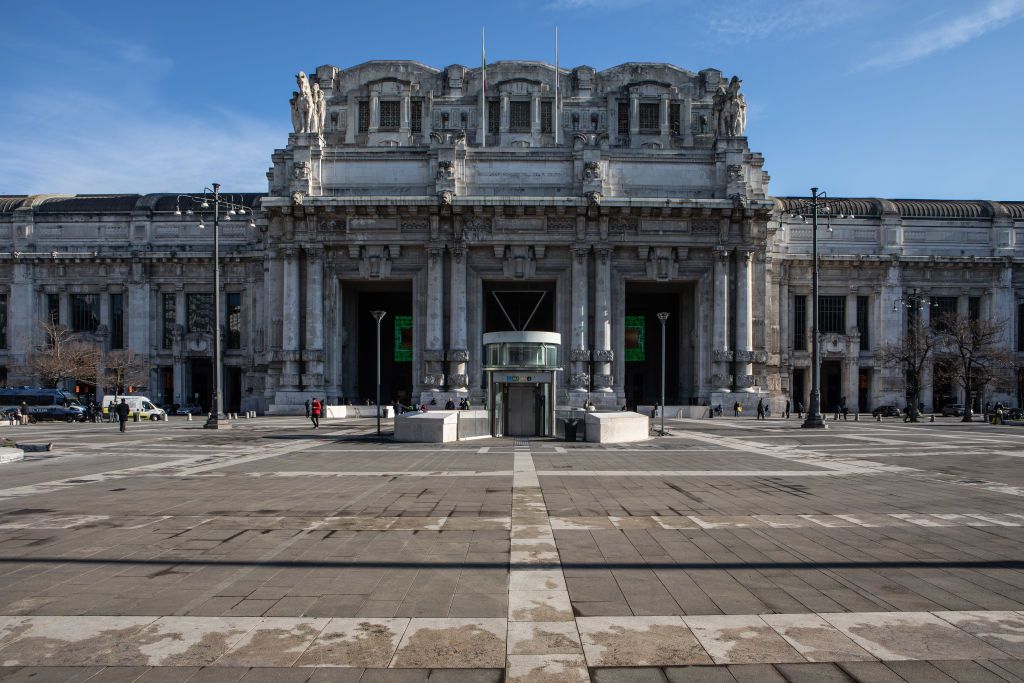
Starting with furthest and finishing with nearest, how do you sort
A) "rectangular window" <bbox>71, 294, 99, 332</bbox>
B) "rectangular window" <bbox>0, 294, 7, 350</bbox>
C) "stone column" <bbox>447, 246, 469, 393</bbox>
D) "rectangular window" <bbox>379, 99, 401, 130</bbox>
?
"rectangular window" <bbox>71, 294, 99, 332</bbox> → "rectangular window" <bbox>0, 294, 7, 350</bbox> → "rectangular window" <bbox>379, 99, 401, 130</bbox> → "stone column" <bbox>447, 246, 469, 393</bbox>

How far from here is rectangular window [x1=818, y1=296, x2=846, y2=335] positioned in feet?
200

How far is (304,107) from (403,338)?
18.6 meters

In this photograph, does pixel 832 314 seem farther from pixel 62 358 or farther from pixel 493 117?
pixel 62 358

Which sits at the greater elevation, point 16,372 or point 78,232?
point 78,232

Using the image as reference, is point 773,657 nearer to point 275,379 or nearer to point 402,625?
point 402,625

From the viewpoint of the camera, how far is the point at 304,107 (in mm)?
53906

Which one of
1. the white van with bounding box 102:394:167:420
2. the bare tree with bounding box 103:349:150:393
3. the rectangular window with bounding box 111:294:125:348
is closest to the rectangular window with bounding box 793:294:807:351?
the white van with bounding box 102:394:167:420

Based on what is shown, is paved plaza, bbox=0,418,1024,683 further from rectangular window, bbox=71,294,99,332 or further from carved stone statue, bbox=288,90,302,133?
rectangular window, bbox=71,294,99,332

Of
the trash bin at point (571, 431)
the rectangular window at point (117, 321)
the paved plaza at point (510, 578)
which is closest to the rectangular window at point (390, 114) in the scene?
the rectangular window at point (117, 321)

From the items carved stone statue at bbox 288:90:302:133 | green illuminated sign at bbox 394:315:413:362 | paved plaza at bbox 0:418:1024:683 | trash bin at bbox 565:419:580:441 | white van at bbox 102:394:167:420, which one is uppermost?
carved stone statue at bbox 288:90:302:133

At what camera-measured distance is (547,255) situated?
53.3 metres

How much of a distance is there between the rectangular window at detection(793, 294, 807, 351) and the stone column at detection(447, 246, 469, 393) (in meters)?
27.6

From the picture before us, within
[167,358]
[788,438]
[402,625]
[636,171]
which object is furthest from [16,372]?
[402,625]

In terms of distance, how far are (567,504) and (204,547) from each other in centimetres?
579
